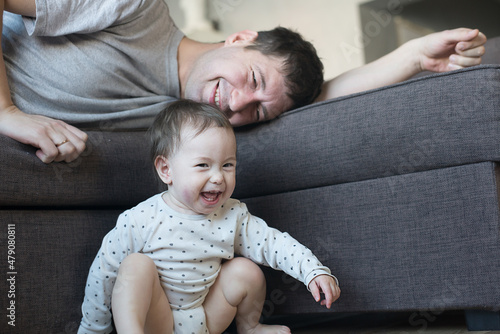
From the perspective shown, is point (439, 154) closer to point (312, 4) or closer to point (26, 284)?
point (26, 284)

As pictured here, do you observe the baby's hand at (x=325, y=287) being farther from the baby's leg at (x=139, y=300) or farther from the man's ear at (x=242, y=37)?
the man's ear at (x=242, y=37)

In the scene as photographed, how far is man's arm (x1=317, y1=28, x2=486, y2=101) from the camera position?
1380mm

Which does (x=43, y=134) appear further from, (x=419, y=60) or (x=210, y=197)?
(x=419, y=60)

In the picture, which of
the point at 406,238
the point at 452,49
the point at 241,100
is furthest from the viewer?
the point at 452,49

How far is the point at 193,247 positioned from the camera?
1049 mm

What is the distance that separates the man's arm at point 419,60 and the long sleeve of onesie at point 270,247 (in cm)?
63

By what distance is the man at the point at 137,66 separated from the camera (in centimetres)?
132

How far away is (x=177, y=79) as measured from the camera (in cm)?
152

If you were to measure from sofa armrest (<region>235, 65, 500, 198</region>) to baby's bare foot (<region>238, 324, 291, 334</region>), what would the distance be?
0.30 m

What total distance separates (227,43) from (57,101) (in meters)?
0.50

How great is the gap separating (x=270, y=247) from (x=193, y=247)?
158mm

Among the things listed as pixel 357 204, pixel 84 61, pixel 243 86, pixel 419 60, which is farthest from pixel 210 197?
pixel 419 60

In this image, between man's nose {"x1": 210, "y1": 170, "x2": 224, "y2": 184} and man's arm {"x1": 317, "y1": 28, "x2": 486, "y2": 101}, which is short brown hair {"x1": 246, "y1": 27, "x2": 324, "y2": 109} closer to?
man's arm {"x1": 317, "y1": 28, "x2": 486, "y2": 101}

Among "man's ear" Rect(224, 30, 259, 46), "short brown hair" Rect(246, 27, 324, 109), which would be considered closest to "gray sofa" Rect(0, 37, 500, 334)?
"short brown hair" Rect(246, 27, 324, 109)
